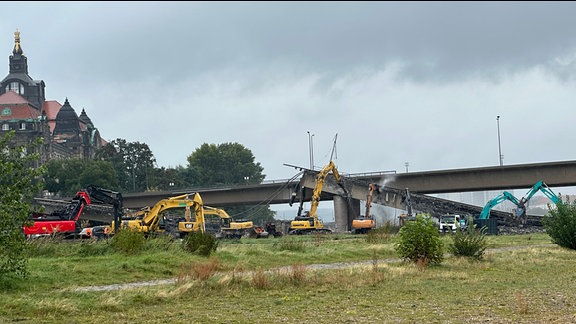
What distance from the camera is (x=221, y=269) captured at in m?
27.5

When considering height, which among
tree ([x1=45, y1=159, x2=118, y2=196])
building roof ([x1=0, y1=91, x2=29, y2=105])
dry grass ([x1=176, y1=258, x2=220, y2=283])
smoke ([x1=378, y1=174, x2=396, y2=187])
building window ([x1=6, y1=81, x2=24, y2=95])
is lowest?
dry grass ([x1=176, y1=258, x2=220, y2=283])

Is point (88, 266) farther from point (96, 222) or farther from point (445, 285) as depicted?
point (96, 222)

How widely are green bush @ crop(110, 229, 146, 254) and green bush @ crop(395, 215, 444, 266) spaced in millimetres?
12803

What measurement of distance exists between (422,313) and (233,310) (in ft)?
16.0

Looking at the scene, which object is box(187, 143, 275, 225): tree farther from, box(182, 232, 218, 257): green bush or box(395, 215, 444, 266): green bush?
box(395, 215, 444, 266): green bush

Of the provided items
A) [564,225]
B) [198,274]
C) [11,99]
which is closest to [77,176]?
[11,99]

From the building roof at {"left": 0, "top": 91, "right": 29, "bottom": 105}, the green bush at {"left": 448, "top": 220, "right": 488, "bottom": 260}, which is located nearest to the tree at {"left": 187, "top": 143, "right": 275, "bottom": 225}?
the building roof at {"left": 0, "top": 91, "right": 29, "bottom": 105}

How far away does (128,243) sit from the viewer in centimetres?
3241

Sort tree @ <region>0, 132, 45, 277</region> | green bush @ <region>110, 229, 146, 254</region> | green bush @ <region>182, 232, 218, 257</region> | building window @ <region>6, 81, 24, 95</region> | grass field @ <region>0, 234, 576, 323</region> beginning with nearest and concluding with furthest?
grass field @ <region>0, 234, 576, 323</region> → tree @ <region>0, 132, 45, 277</region> → green bush @ <region>110, 229, 146, 254</region> → green bush @ <region>182, 232, 218, 257</region> → building window @ <region>6, 81, 24, 95</region>

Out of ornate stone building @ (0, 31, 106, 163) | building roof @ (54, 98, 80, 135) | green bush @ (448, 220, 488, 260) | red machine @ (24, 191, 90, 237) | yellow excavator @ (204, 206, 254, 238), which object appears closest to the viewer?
green bush @ (448, 220, 488, 260)

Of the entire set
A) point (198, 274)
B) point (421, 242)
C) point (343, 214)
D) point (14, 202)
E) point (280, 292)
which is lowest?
point (280, 292)

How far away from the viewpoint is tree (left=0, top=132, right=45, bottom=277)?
20672 millimetres

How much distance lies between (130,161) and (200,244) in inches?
4440

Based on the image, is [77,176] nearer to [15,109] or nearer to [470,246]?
[15,109]
